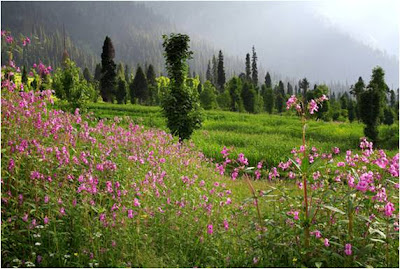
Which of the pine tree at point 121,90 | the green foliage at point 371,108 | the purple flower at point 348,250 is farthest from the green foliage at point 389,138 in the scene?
the pine tree at point 121,90

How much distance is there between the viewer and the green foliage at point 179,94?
12.6 metres

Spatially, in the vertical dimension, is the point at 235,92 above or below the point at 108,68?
below

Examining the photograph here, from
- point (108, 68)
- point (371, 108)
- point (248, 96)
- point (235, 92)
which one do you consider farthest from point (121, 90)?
point (371, 108)

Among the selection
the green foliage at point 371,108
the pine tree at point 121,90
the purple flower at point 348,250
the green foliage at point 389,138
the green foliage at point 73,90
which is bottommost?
the green foliage at point 389,138

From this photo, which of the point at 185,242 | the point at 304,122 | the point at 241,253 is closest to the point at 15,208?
the point at 185,242

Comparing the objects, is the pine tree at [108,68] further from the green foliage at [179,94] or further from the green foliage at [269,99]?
the green foliage at [179,94]

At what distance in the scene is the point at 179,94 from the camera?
42.0ft

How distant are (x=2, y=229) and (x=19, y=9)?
213m

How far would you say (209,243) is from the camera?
4.02 meters

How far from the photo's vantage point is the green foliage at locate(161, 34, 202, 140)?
12.6 metres

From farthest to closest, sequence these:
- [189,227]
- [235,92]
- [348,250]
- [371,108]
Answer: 1. [235,92]
2. [371,108]
3. [189,227]
4. [348,250]

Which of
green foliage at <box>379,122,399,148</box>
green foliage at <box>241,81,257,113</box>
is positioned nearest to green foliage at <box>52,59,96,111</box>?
green foliage at <box>379,122,399,148</box>

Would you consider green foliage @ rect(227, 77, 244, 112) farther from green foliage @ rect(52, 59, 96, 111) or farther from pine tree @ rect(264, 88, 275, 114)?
green foliage @ rect(52, 59, 96, 111)

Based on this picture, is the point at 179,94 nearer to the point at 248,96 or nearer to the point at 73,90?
the point at 73,90
